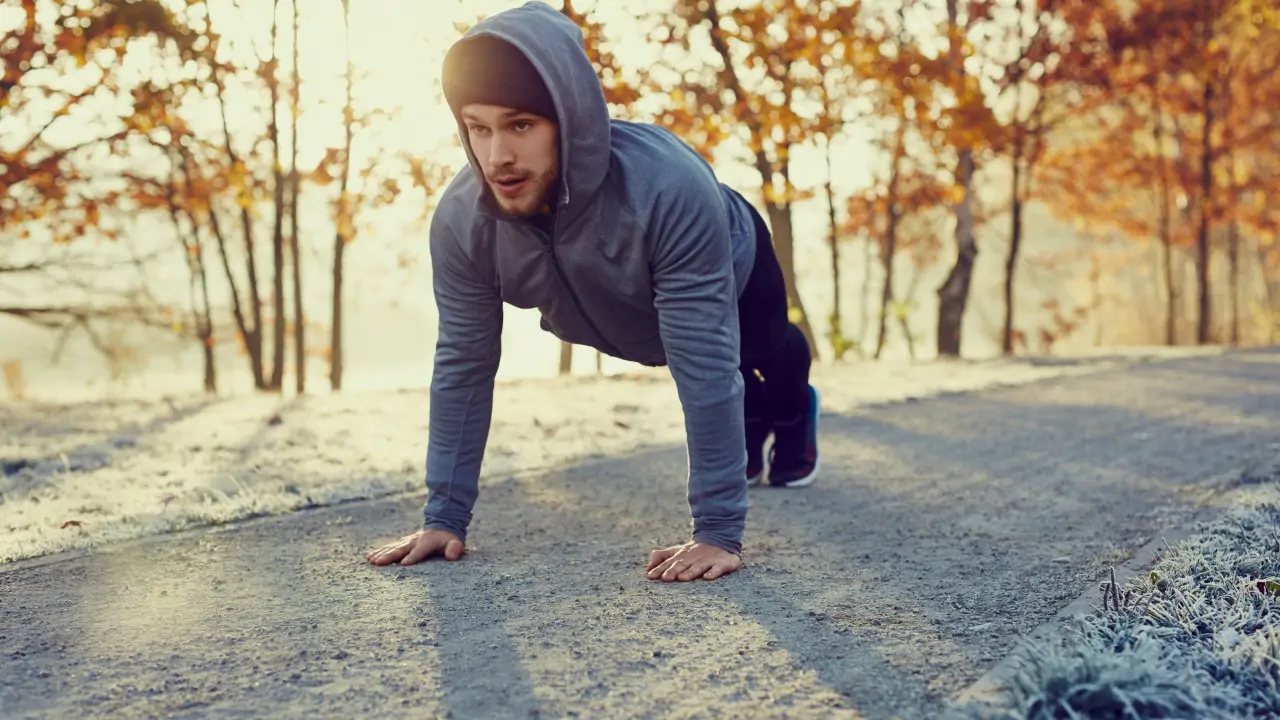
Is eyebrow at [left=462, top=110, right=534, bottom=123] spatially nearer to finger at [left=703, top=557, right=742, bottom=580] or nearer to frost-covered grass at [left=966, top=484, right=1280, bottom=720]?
finger at [left=703, top=557, right=742, bottom=580]

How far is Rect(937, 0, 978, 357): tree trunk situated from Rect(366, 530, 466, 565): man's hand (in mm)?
10888

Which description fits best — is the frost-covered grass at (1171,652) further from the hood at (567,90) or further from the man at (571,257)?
the hood at (567,90)

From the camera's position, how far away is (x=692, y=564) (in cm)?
261

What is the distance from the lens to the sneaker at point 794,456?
4000 mm

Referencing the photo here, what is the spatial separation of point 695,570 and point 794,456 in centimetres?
150

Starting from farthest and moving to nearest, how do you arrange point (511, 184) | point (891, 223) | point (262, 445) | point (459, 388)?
point (891, 223)
point (262, 445)
point (459, 388)
point (511, 184)

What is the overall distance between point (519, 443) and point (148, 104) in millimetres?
6665

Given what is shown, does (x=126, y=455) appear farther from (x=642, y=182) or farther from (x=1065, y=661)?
(x=1065, y=661)

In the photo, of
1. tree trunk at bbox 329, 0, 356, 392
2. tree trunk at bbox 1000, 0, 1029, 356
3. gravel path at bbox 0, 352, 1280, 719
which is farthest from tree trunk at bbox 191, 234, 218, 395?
gravel path at bbox 0, 352, 1280, 719

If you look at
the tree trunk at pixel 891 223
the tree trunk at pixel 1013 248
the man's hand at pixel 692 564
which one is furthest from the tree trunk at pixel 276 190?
the tree trunk at pixel 1013 248

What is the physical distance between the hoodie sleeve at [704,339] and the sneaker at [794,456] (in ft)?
4.33

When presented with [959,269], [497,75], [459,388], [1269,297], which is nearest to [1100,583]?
[459,388]

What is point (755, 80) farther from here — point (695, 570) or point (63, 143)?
point (695, 570)

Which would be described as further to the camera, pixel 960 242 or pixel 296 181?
pixel 960 242
